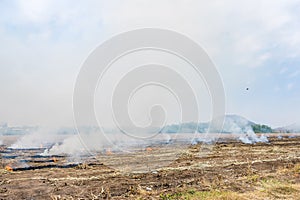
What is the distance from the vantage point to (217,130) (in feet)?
403

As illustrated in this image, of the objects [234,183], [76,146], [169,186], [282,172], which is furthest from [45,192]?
[76,146]

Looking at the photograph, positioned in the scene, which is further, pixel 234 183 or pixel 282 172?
pixel 282 172

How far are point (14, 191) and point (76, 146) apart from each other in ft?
94.6

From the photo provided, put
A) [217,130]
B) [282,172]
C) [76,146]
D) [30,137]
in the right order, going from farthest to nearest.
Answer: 1. [217,130]
2. [30,137]
3. [76,146]
4. [282,172]

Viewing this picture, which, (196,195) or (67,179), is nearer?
(196,195)

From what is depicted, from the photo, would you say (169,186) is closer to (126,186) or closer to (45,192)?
(126,186)

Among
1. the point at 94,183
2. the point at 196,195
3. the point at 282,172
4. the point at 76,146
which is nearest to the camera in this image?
the point at 196,195

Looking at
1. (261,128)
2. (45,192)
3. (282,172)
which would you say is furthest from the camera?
(261,128)

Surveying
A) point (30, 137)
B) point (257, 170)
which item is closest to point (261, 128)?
point (30, 137)

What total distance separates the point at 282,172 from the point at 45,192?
1259 cm

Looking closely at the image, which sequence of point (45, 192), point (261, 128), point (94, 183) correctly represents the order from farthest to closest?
point (261, 128), point (94, 183), point (45, 192)

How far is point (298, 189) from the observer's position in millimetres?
12078

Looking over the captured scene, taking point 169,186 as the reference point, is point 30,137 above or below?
above

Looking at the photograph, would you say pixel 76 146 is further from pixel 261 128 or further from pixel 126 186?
pixel 261 128
